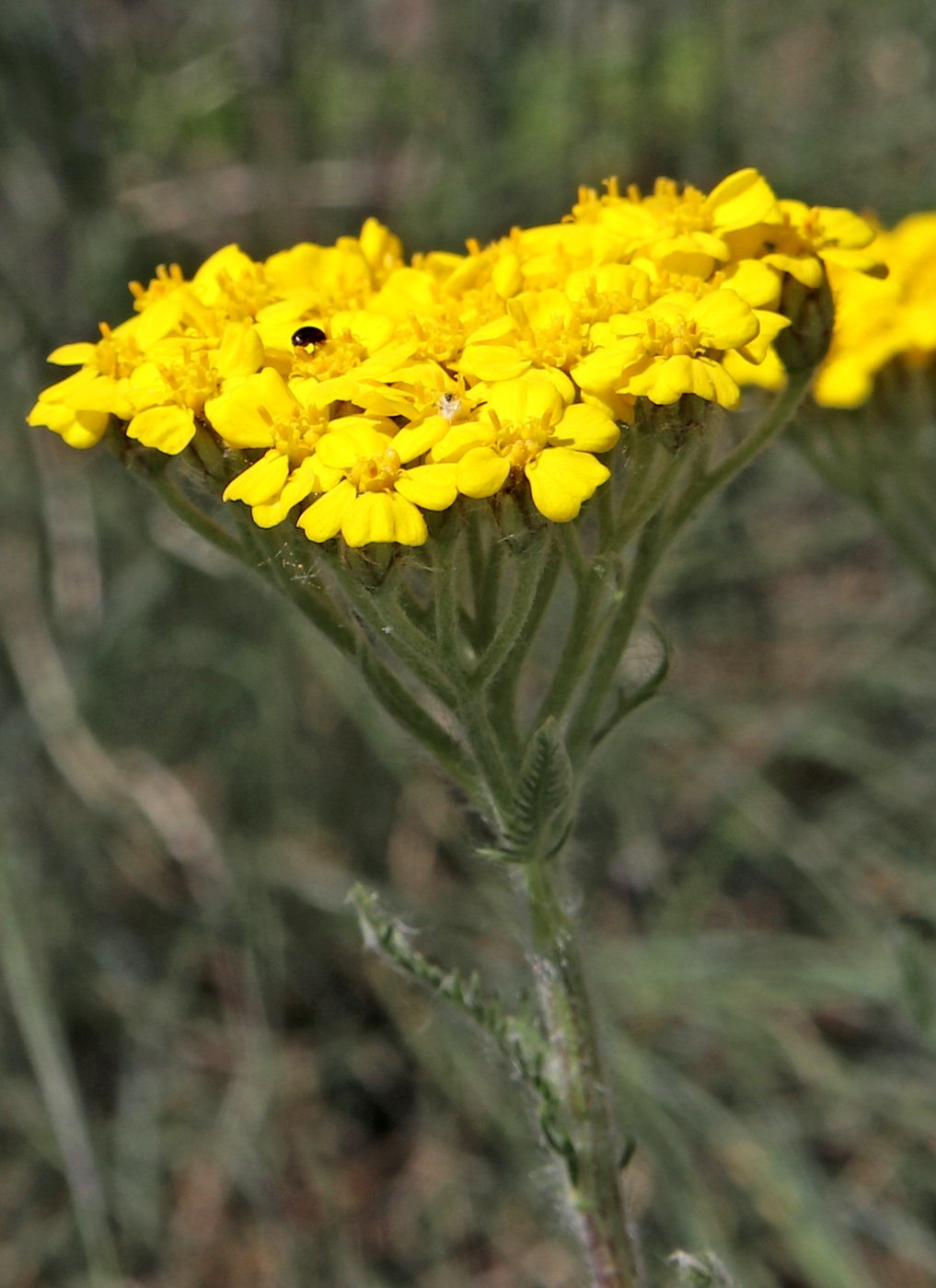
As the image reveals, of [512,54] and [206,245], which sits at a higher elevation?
[512,54]

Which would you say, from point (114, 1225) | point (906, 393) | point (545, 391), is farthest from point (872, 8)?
point (114, 1225)

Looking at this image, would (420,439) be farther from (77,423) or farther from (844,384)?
(844,384)

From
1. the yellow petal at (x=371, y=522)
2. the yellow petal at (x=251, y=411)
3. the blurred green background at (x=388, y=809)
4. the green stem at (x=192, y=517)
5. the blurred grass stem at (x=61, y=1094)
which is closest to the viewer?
the yellow petal at (x=371, y=522)

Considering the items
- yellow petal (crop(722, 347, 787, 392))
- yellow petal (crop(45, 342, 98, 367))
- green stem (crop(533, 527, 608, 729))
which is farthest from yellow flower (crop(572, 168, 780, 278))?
yellow petal (crop(45, 342, 98, 367))

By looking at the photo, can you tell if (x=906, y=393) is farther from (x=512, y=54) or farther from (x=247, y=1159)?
(x=512, y=54)

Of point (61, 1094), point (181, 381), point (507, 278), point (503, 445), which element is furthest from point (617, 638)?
point (61, 1094)

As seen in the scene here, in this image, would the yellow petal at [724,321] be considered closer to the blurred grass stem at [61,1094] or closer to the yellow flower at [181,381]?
the yellow flower at [181,381]

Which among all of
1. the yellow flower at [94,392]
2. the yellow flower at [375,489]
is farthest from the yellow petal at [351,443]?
the yellow flower at [94,392]
